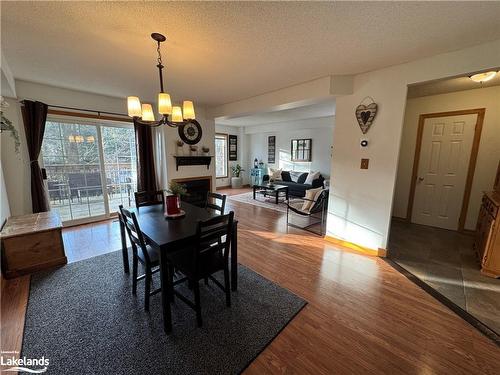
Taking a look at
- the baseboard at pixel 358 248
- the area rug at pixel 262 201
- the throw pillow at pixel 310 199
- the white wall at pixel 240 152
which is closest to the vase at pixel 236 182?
the white wall at pixel 240 152

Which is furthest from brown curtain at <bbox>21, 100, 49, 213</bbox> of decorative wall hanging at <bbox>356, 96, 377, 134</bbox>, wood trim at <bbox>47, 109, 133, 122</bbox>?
decorative wall hanging at <bbox>356, 96, 377, 134</bbox>

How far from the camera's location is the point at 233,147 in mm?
8461

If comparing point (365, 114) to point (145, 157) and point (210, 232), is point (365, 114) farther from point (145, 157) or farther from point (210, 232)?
point (145, 157)

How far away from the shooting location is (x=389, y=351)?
Answer: 1.52 metres

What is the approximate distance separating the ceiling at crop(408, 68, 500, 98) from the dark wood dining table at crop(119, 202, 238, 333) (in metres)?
3.44

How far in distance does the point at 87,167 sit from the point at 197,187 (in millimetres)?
2127

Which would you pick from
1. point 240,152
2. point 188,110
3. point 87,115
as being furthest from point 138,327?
point 240,152

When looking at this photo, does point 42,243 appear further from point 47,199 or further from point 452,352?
point 452,352

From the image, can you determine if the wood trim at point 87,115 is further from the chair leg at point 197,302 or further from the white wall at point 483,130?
the white wall at point 483,130

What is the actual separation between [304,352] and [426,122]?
437 centimetres

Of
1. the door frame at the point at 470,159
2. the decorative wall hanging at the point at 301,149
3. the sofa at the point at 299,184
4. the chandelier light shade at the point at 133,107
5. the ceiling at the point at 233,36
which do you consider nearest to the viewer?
the ceiling at the point at 233,36

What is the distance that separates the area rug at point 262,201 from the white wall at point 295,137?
1.76m

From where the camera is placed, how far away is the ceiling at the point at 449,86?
301cm

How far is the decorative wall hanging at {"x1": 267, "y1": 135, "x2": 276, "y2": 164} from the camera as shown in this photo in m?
7.93
